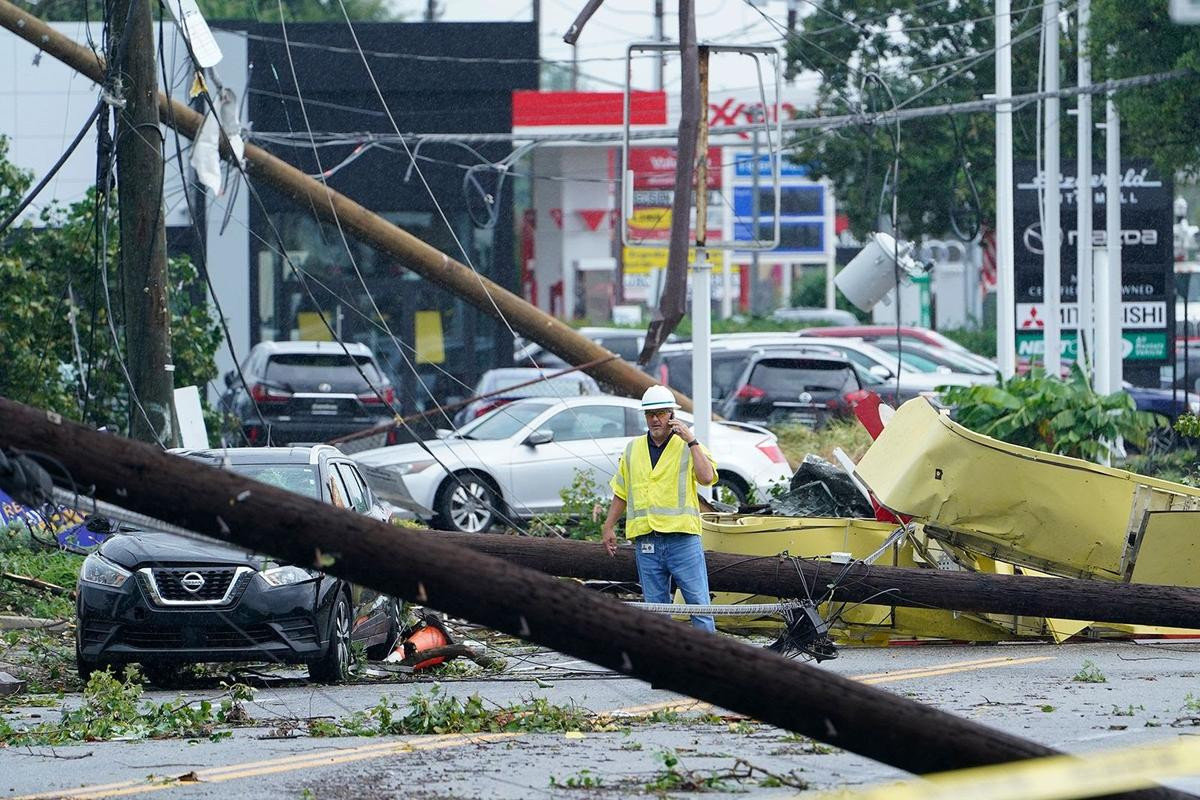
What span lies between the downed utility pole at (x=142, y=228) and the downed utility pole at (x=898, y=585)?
3.74 meters

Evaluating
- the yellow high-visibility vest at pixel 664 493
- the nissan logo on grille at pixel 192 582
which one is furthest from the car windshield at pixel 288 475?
the yellow high-visibility vest at pixel 664 493

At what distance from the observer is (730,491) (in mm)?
17578

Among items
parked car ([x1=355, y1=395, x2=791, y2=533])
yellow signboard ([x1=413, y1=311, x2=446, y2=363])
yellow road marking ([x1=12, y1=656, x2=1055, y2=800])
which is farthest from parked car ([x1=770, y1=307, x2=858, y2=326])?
yellow road marking ([x1=12, y1=656, x2=1055, y2=800])

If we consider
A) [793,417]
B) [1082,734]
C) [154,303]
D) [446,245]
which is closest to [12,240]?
[154,303]

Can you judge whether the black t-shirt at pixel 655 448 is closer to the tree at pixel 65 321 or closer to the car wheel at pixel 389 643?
the car wheel at pixel 389 643

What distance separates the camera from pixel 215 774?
8.05 metres

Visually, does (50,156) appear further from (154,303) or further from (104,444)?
(104,444)

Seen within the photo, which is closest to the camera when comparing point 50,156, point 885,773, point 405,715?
→ point 885,773

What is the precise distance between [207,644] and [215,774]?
3133 millimetres

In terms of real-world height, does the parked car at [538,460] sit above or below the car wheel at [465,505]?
above

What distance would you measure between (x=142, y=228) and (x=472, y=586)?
Result: 9198mm

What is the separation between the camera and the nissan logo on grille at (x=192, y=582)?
11125mm

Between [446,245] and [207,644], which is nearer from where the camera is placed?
[207,644]

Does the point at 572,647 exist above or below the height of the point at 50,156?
below
